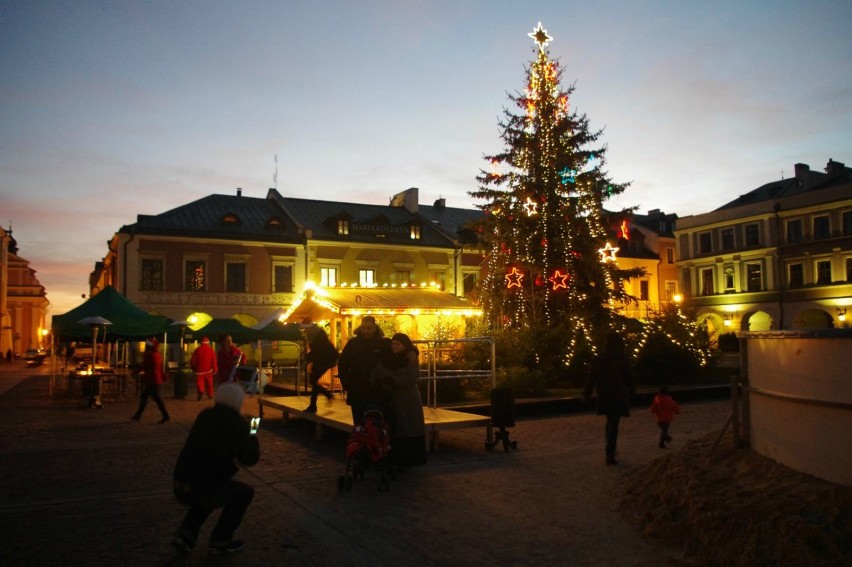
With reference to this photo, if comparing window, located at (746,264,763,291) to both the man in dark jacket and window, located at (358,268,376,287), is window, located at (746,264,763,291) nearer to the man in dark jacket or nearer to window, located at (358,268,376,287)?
window, located at (358,268,376,287)

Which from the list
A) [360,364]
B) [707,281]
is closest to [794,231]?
[707,281]

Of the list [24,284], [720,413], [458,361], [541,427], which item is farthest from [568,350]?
[24,284]

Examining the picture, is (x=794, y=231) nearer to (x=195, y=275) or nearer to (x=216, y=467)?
(x=195, y=275)

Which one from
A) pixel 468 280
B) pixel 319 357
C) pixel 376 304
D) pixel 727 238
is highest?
pixel 727 238

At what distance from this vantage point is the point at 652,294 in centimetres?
6450

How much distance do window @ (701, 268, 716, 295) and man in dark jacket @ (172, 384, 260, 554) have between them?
5958 centimetres

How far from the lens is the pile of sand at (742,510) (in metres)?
5.39

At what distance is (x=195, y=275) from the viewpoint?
44.9 metres

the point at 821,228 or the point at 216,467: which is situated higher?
the point at 821,228

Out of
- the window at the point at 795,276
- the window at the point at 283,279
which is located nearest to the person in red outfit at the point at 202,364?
the window at the point at 283,279

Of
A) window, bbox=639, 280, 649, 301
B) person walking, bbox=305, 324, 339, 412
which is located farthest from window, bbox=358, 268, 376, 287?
person walking, bbox=305, 324, 339, 412

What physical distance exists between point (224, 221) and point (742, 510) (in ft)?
143

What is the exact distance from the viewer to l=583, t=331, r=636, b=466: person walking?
1043cm

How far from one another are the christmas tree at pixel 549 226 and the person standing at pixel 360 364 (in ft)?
42.3
